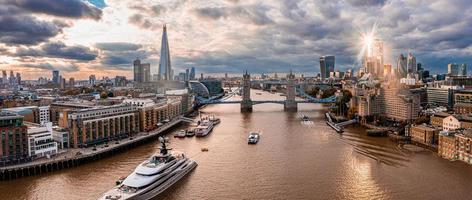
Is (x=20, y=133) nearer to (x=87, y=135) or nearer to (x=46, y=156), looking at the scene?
(x=46, y=156)

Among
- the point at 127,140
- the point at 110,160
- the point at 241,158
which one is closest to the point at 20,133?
the point at 110,160

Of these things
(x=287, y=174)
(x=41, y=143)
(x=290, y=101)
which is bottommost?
(x=287, y=174)

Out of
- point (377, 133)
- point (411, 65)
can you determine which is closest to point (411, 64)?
Result: point (411, 65)

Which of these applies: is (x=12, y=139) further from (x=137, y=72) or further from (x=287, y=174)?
(x=137, y=72)

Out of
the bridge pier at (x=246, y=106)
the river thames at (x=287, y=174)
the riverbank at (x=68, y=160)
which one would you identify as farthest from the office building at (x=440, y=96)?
the riverbank at (x=68, y=160)

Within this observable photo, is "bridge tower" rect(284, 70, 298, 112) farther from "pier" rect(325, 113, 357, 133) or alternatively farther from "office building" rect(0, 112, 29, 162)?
"office building" rect(0, 112, 29, 162)

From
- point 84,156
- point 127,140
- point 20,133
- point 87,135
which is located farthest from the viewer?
point 127,140

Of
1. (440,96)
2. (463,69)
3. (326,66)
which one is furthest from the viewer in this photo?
(326,66)
